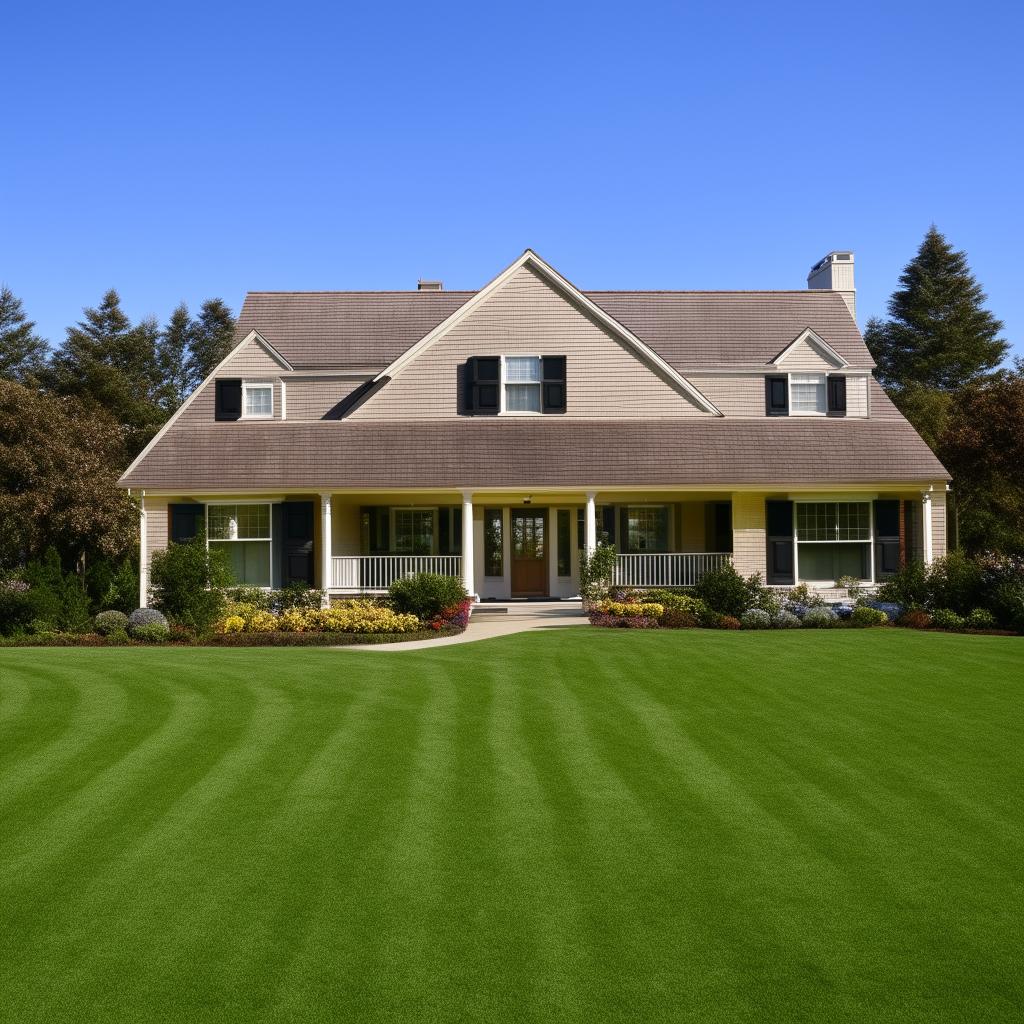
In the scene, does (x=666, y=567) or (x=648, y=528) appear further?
(x=648, y=528)

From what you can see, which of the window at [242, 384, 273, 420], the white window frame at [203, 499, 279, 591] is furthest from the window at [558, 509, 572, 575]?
the window at [242, 384, 273, 420]

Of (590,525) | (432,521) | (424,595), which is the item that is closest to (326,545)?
(432,521)

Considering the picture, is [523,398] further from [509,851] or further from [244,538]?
[509,851]

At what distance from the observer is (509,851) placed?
7375 mm

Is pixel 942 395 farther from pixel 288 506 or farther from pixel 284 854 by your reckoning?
pixel 284 854

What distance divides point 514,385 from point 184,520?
8512 mm

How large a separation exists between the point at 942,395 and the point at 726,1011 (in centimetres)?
3948

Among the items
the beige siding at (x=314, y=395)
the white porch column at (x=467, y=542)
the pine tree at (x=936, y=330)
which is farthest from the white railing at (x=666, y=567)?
the pine tree at (x=936, y=330)

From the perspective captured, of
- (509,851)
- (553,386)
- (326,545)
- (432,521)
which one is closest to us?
(509,851)

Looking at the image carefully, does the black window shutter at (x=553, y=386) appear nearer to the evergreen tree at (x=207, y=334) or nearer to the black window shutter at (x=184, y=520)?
the black window shutter at (x=184, y=520)

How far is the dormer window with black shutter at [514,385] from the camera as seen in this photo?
2691cm

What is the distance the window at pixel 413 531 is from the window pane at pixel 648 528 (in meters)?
4.98

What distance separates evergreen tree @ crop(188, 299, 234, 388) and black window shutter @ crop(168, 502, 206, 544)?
3957cm

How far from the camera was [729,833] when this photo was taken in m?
7.77
